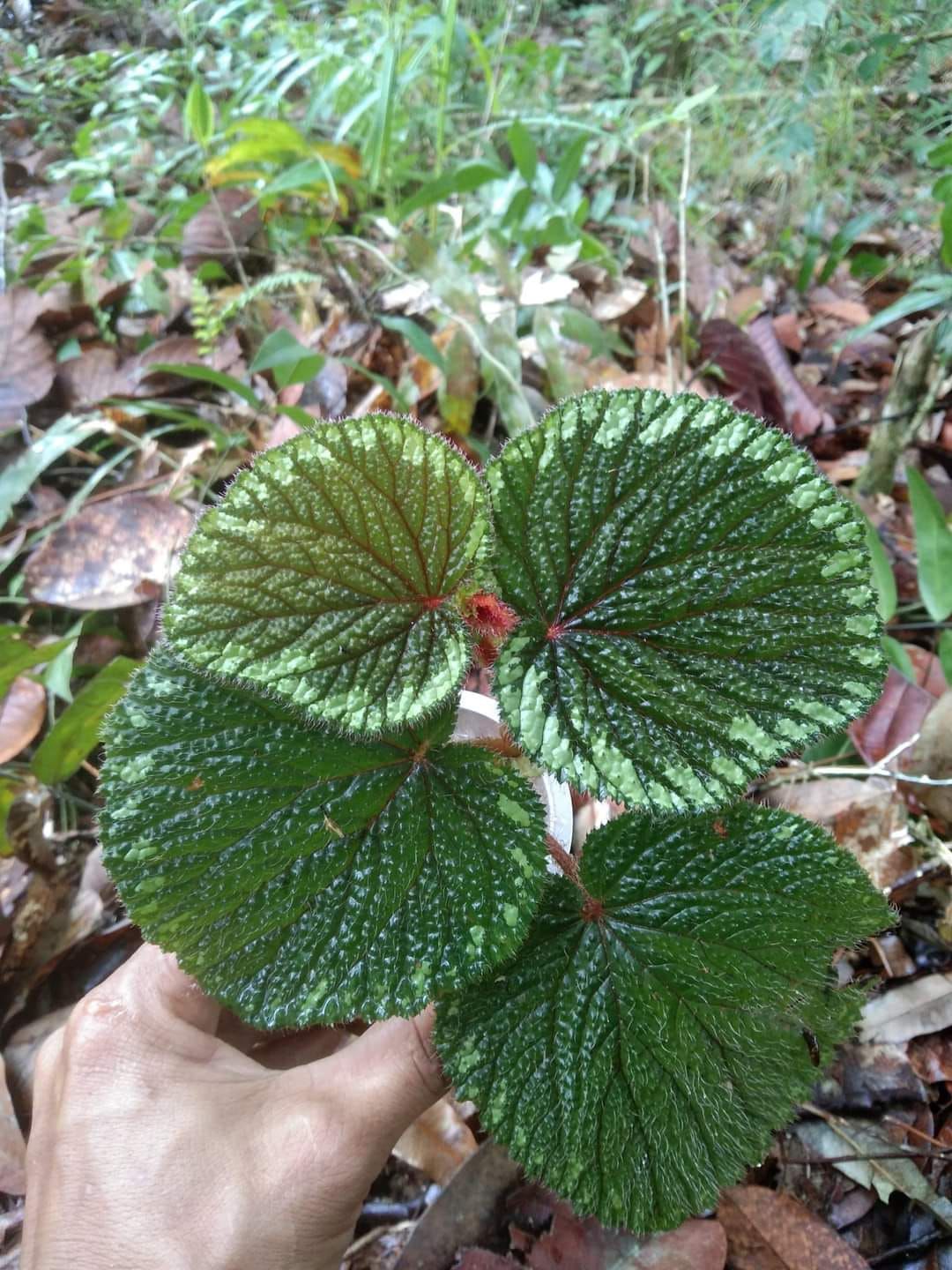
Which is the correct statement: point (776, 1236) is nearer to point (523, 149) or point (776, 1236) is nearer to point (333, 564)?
point (333, 564)

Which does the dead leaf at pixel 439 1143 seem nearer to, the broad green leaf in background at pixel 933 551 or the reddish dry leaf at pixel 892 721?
the reddish dry leaf at pixel 892 721

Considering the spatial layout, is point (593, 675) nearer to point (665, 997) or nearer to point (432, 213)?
point (665, 997)

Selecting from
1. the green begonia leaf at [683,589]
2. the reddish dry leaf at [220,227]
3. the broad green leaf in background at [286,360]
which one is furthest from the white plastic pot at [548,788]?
the reddish dry leaf at [220,227]

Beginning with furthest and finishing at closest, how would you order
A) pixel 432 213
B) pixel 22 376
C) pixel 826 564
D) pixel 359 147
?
pixel 359 147 < pixel 432 213 < pixel 22 376 < pixel 826 564

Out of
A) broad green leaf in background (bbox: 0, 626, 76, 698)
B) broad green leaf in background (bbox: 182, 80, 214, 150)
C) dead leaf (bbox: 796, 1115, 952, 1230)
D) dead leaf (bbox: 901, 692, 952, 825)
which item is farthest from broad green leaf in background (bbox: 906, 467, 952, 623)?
broad green leaf in background (bbox: 182, 80, 214, 150)

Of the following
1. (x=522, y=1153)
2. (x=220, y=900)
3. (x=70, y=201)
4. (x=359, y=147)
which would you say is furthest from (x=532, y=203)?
(x=522, y=1153)

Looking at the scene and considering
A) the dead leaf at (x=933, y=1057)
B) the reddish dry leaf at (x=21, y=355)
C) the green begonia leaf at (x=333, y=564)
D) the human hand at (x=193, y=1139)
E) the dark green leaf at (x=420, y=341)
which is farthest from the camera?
the reddish dry leaf at (x=21, y=355)
